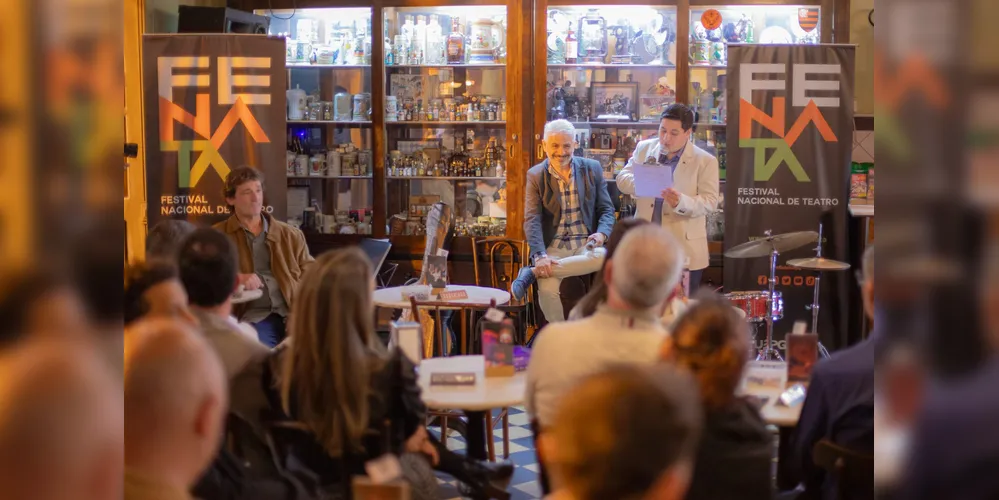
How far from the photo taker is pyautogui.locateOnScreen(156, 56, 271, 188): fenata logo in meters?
2.80

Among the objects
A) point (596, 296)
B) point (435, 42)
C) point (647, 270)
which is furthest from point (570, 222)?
point (435, 42)

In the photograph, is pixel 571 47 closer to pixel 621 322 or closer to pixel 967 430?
pixel 621 322

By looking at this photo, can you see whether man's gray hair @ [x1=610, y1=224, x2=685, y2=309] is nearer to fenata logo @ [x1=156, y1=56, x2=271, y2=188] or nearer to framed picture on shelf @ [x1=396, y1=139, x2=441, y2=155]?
fenata logo @ [x1=156, y1=56, x2=271, y2=188]

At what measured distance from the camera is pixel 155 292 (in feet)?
4.12

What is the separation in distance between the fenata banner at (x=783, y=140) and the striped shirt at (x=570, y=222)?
3.95 feet

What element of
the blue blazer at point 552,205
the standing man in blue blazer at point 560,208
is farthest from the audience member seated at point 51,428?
the blue blazer at point 552,205

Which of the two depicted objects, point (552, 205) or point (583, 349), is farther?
point (552, 205)

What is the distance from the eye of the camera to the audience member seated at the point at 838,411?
1.22m

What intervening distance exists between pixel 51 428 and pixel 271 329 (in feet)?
2.72

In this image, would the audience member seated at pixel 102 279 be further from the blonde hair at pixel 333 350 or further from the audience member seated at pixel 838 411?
the audience member seated at pixel 838 411

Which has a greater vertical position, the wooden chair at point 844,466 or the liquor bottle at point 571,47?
the liquor bottle at point 571,47

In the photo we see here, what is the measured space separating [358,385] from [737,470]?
0.64 m

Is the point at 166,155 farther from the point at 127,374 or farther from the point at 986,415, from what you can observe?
the point at 986,415

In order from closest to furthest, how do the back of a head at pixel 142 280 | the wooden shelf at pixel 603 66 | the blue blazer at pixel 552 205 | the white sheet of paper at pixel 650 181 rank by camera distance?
1. the back of a head at pixel 142 280
2. the white sheet of paper at pixel 650 181
3. the blue blazer at pixel 552 205
4. the wooden shelf at pixel 603 66
